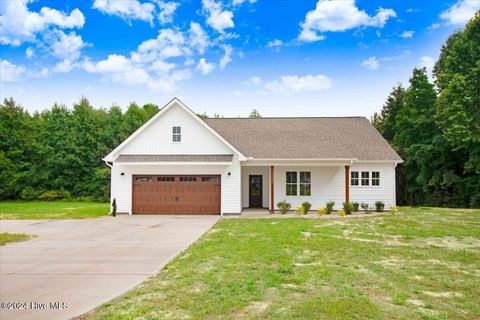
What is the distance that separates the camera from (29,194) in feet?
109

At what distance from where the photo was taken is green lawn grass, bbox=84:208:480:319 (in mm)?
4763

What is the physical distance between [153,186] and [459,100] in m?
20.5

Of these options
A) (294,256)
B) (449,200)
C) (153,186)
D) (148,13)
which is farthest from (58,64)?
(449,200)

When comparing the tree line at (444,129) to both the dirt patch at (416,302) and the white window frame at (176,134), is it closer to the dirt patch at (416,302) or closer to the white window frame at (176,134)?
the white window frame at (176,134)

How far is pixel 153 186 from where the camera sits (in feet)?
61.9

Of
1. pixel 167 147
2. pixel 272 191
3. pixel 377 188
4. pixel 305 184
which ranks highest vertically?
pixel 167 147

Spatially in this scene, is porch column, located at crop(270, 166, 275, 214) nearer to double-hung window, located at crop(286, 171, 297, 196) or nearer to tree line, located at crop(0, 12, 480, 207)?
double-hung window, located at crop(286, 171, 297, 196)

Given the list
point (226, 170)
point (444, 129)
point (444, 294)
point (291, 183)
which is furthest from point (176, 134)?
point (444, 129)

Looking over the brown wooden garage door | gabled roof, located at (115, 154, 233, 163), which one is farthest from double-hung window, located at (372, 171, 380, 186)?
the brown wooden garage door

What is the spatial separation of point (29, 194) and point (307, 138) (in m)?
27.4

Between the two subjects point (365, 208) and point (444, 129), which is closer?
point (365, 208)

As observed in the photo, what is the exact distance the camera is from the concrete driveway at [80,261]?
214 inches

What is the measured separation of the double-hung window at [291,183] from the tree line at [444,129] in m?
11.7

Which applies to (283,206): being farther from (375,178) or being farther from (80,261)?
(80,261)
